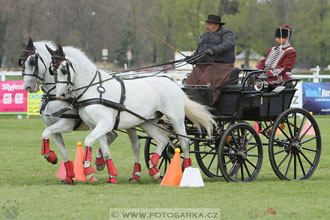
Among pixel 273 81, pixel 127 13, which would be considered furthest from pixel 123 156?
pixel 127 13

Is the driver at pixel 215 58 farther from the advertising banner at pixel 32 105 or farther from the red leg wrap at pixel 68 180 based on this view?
the advertising banner at pixel 32 105

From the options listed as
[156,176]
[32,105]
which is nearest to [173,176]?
[156,176]

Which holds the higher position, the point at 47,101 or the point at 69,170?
the point at 47,101

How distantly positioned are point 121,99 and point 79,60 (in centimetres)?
76

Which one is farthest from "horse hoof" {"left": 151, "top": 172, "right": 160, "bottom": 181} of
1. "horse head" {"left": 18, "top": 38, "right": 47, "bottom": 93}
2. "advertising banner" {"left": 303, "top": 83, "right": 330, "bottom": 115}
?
"advertising banner" {"left": 303, "top": 83, "right": 330, "bottom": 115}

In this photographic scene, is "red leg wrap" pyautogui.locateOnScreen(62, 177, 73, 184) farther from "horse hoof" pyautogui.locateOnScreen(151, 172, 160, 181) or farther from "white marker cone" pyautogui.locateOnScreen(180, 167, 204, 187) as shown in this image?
"white marker cone" pyautogui.locateOnScreen(180, 167, 204, 187)

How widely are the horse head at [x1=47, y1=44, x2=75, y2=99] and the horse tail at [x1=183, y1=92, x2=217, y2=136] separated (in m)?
1.80

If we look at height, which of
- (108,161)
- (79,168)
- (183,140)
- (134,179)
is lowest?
(134,179)

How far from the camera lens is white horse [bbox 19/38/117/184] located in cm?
889

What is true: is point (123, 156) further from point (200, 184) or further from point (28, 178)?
point (200, 184)

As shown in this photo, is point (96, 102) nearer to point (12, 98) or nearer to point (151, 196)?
point (151, 196)

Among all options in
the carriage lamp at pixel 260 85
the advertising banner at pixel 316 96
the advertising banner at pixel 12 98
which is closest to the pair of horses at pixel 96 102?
the carriage lamp at pixel 260 85

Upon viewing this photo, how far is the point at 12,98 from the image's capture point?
22.1 m

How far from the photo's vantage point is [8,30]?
199 ft
